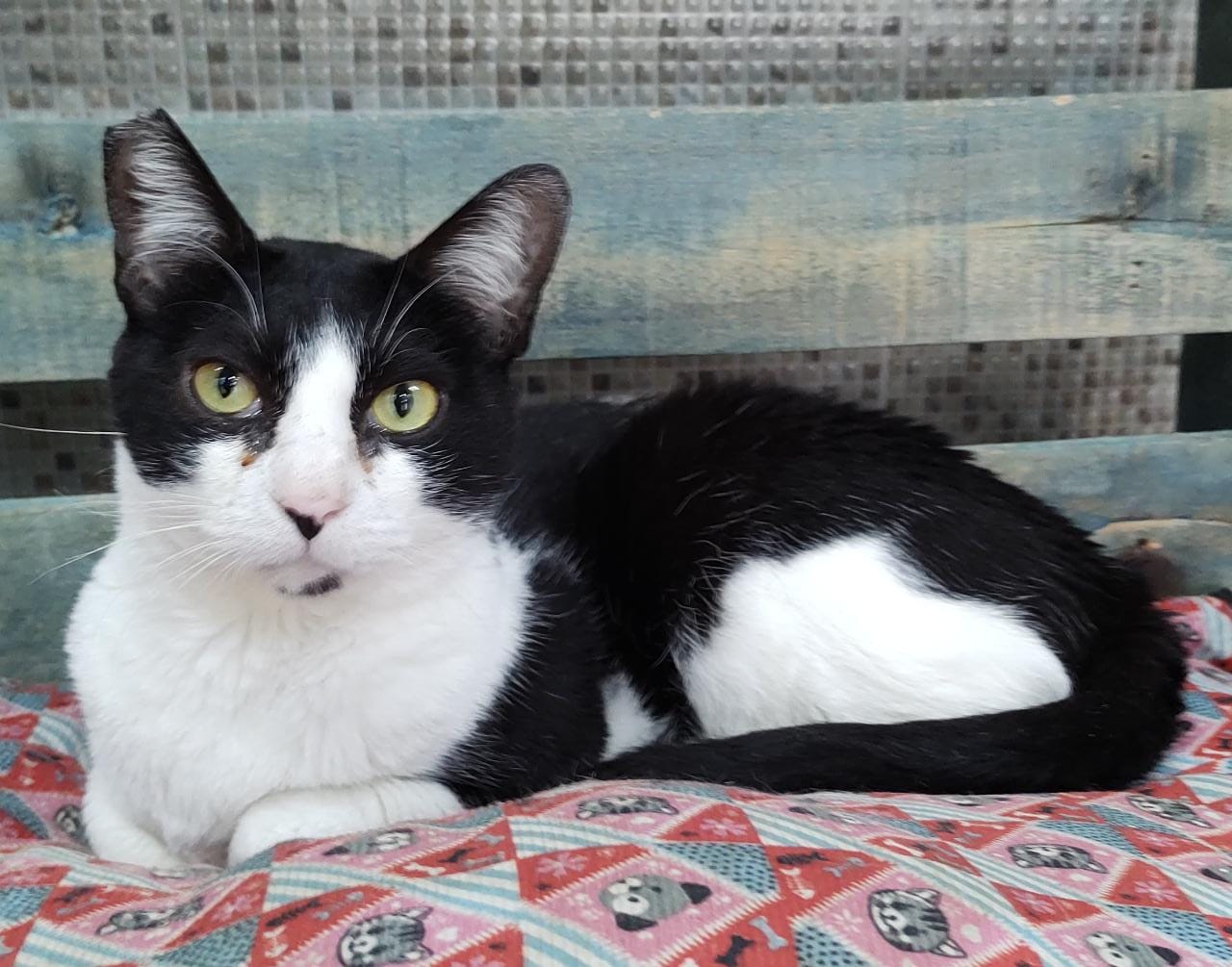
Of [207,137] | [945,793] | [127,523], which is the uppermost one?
[207,137]

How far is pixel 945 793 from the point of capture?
0.86 m

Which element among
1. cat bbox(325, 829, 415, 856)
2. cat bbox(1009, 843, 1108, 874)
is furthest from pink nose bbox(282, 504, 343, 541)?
cat bbox(1009, 843, 1108, 874)

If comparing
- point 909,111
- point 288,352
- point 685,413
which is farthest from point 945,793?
point 909,111

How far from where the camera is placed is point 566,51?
1.48 metres

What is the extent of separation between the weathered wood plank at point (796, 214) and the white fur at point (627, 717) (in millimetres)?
488

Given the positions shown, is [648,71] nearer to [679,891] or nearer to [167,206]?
[167,206]

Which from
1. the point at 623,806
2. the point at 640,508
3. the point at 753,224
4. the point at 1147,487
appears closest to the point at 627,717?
the point at 640,508

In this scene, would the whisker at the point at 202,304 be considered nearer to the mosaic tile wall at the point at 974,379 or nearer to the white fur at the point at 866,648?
the white fur at the point at 866,648

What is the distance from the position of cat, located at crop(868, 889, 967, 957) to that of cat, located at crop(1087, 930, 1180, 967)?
96 millimetres

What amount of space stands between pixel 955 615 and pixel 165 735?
757mm

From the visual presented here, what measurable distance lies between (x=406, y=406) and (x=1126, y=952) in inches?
25.8

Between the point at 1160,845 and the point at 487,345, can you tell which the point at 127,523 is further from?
the point at 1160,845

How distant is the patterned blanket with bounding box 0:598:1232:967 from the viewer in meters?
0.56

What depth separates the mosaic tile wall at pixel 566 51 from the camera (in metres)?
1.38
